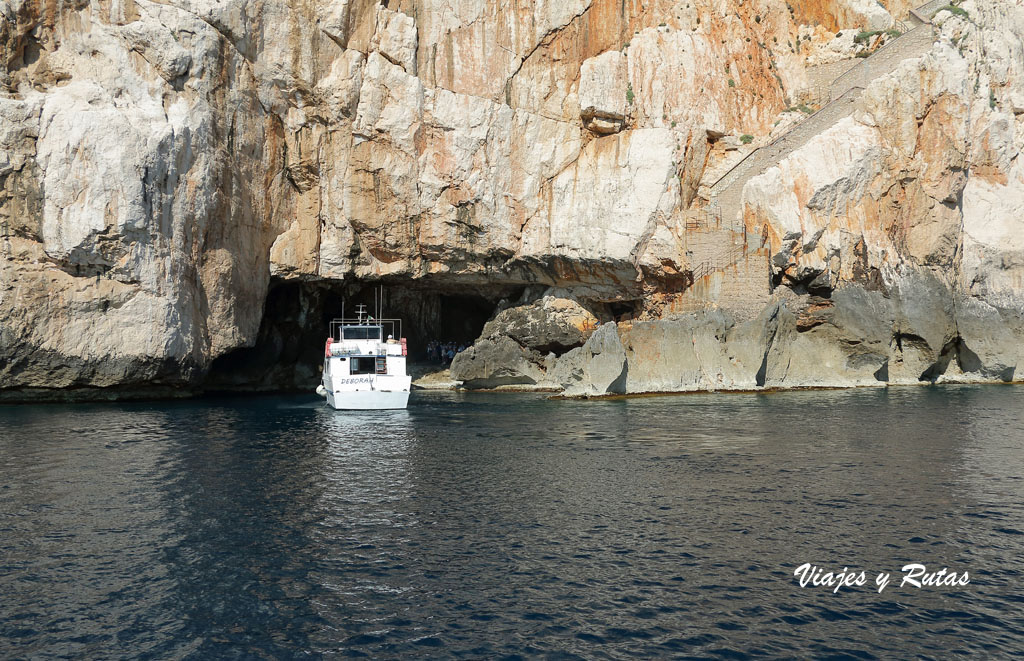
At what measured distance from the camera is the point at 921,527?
13.3 metres

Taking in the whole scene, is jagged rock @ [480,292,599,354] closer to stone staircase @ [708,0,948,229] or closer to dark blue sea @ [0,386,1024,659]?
stone staircase @ [708,0,948,229]

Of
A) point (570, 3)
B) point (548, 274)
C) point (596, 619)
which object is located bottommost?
point (596, 619)

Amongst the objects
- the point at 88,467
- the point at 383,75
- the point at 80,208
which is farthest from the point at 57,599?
the point at 383,75

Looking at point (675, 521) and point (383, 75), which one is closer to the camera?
point (675, 521)

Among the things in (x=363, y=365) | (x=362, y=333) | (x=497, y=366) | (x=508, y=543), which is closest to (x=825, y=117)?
(x=497, y=366)

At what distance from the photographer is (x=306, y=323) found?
4262cm

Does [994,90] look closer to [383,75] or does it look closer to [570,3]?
[570,3]

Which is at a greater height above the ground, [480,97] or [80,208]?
[480,97]

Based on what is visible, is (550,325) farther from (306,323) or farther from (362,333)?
(306,323)

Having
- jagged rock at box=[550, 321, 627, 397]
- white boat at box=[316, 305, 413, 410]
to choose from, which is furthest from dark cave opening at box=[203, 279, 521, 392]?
jagged rock at box=[550, 321, 627, 397]

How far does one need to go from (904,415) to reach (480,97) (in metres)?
24.6

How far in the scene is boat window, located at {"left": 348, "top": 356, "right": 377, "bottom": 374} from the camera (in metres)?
33.1

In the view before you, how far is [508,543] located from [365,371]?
22930mm

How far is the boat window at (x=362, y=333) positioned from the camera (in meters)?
35.1
